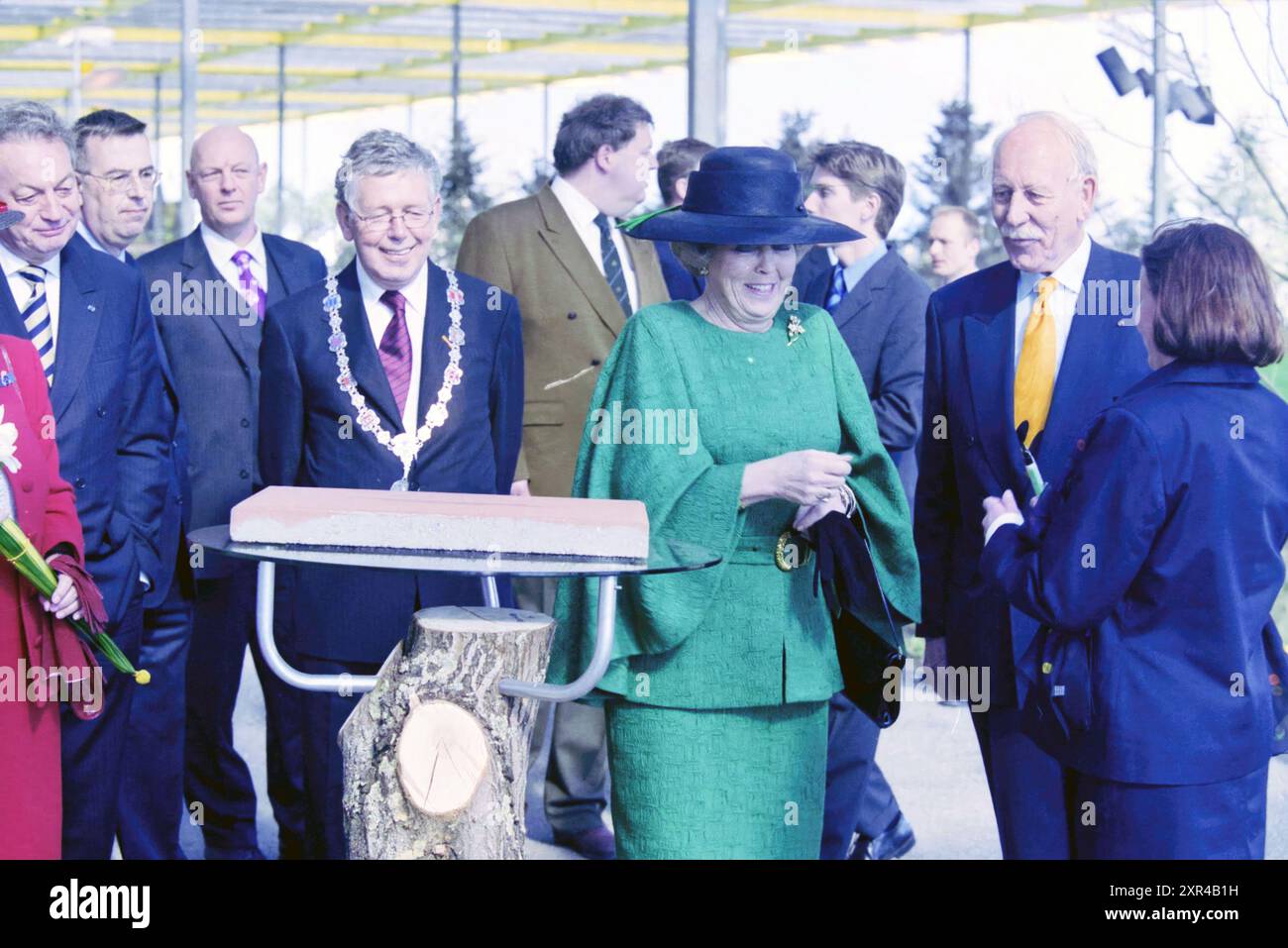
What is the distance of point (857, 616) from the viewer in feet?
11.4

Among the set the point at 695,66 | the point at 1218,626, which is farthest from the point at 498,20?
the point at 1218,626

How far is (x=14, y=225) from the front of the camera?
393cm

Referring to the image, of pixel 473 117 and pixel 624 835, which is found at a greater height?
pixel 473 117

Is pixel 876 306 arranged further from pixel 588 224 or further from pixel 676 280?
pixel 588 224

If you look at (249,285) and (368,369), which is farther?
(249,285)

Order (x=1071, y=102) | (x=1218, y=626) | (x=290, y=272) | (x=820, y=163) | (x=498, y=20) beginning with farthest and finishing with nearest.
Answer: (x=498, y=20) < (x=1071, y=102) < (x=820, y=163) < (x=290, y=272) < (x=1218, y=626)

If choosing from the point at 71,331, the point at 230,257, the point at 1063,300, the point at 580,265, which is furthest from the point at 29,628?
the point at 1063,300

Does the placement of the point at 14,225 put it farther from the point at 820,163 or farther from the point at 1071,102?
the point at 1071,102

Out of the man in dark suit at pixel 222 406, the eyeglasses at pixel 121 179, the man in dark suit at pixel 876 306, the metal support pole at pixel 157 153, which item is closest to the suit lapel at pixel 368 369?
the man in dark suit at pixel 222 406

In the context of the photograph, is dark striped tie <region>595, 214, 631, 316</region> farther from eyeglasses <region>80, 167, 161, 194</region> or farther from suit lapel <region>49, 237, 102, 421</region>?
suit lapel <region>49, 237, 102, 421</region>

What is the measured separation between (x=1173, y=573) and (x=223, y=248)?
2.91 meters

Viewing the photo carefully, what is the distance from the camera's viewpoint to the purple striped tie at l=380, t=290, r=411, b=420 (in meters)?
4.02

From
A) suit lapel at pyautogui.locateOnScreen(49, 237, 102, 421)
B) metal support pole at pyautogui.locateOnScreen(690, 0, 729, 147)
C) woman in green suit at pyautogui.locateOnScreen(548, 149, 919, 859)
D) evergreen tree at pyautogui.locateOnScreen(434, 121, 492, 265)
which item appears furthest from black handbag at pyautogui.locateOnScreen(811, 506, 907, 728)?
evergreen tree at pyautogui.locateOnScreen(434, 121, 492, 265)
